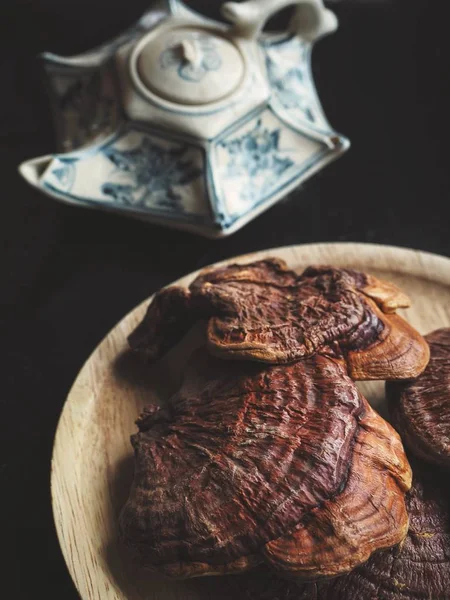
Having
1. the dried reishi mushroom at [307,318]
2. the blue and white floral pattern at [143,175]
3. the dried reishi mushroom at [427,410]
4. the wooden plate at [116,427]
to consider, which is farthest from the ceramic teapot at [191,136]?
the dried reishi mushroom at [427,410]

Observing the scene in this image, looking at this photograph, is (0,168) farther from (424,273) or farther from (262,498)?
(262,498)

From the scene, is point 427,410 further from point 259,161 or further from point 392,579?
point 259,161

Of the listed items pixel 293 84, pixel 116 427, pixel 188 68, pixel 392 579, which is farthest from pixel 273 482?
pixel 293 84

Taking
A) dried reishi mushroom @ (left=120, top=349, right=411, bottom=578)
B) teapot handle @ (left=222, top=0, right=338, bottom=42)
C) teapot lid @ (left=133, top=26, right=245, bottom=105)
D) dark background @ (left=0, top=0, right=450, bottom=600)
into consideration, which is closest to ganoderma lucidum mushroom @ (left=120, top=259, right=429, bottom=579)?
dried reishi mushroom @ (left=120, top=349, right=411, bottom=578)

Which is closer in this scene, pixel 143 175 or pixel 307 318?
pixel 307 318

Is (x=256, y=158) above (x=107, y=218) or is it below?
above

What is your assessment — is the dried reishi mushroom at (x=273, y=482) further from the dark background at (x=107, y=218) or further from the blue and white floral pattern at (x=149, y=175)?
the blue and white floral pattern at (x=149, y=175)

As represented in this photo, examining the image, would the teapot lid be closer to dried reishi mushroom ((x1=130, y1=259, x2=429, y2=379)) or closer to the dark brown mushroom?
dried reishi mushroom ((x1=130, y1=259, x2=429, y2=379))

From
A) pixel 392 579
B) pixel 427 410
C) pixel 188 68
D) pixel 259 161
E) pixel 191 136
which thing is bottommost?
pixel 392 579
